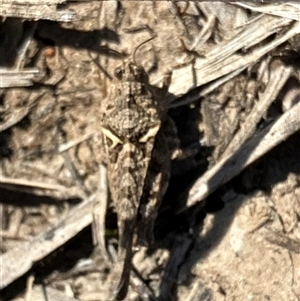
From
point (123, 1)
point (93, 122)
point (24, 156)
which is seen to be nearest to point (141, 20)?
point (123, 1)

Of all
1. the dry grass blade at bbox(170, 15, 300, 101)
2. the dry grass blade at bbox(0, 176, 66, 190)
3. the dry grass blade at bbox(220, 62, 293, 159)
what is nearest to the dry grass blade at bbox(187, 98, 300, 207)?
the dry grass blade at bbox(220, 62, 293, 159)

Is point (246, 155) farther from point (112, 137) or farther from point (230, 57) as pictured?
point (112, 137)

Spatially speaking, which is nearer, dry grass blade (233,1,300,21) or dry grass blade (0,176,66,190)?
dry grass blade (233,1,300,21)

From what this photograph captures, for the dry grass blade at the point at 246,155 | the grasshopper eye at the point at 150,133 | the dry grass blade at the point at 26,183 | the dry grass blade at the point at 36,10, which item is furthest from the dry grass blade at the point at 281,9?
the dry grass blade at the point at 26,183

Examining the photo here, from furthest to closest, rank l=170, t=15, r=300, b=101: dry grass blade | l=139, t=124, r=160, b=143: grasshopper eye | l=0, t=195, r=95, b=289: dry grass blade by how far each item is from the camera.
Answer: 1. l=0, t=195, r=95, b=289: dry grass blade
2. l=170, t=15, r=300, b=101: dry grass blade
3. l=139, t=124, r=160, b=143: grasshopper eye

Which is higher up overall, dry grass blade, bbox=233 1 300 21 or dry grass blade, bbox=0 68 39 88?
dry grass blade, bbox=233 1 300 21

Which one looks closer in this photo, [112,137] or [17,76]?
[112,137]

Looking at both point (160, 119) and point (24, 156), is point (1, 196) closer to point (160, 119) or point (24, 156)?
point (24, 156)

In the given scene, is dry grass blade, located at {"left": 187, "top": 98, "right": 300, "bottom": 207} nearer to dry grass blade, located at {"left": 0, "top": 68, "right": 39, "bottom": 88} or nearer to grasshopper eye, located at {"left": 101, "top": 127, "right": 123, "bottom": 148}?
grasshopper eye, located at {"left": 101, "top": 127, "right": 123, "bottom": 148}

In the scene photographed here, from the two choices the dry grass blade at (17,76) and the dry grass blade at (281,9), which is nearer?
the dry grass blade at (281,9)

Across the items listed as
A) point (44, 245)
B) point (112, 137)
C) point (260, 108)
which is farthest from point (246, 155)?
point (44, 245)

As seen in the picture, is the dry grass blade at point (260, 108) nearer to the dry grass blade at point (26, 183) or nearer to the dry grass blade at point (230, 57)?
the dry grass blade at point (230, 57)
